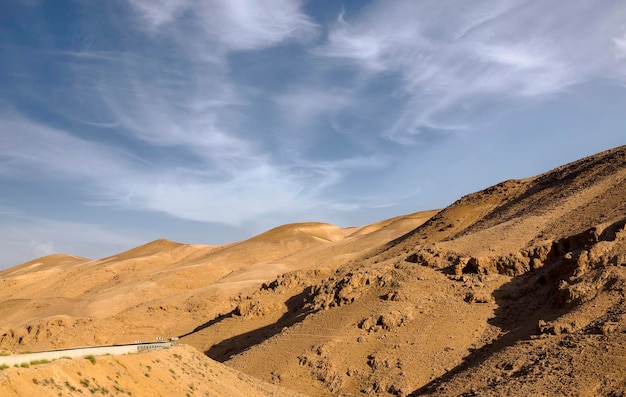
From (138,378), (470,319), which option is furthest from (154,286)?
(138,378)

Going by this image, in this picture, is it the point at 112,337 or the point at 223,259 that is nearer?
the point at 112,337

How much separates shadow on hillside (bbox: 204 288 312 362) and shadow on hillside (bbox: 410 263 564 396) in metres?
8.44

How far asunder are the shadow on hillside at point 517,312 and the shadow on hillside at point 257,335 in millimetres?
8442

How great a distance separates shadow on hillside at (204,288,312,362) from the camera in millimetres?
26812

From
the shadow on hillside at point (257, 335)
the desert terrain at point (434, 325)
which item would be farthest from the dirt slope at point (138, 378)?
the shadow on hillside at point (257, 335)

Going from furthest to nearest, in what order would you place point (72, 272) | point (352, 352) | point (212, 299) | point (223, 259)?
point (72, 272) < point (223, 259) < point (212, 299) < point (352, 352)

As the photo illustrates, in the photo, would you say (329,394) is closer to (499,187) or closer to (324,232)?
(499,187)

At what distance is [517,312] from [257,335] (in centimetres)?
1237

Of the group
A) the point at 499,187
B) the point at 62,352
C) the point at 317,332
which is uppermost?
the point at 499,187

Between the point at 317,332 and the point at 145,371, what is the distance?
10508 millimetres

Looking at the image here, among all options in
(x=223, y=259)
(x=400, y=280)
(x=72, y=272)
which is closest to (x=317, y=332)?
(x=400, y=280)

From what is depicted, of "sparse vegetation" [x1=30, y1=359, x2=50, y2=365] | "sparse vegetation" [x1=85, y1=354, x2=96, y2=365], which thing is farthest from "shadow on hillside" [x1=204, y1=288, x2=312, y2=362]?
"sparse vegetation" [x1=30, y1=359, x2=50, y2=365]

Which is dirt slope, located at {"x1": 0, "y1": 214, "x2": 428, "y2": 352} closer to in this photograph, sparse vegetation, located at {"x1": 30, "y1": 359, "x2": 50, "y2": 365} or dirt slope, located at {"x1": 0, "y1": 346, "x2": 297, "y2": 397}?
dirt slope, located at {"x1": 0, "y1": 346, "x2": 297, "y2": 397}

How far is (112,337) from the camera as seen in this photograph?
3766cm
